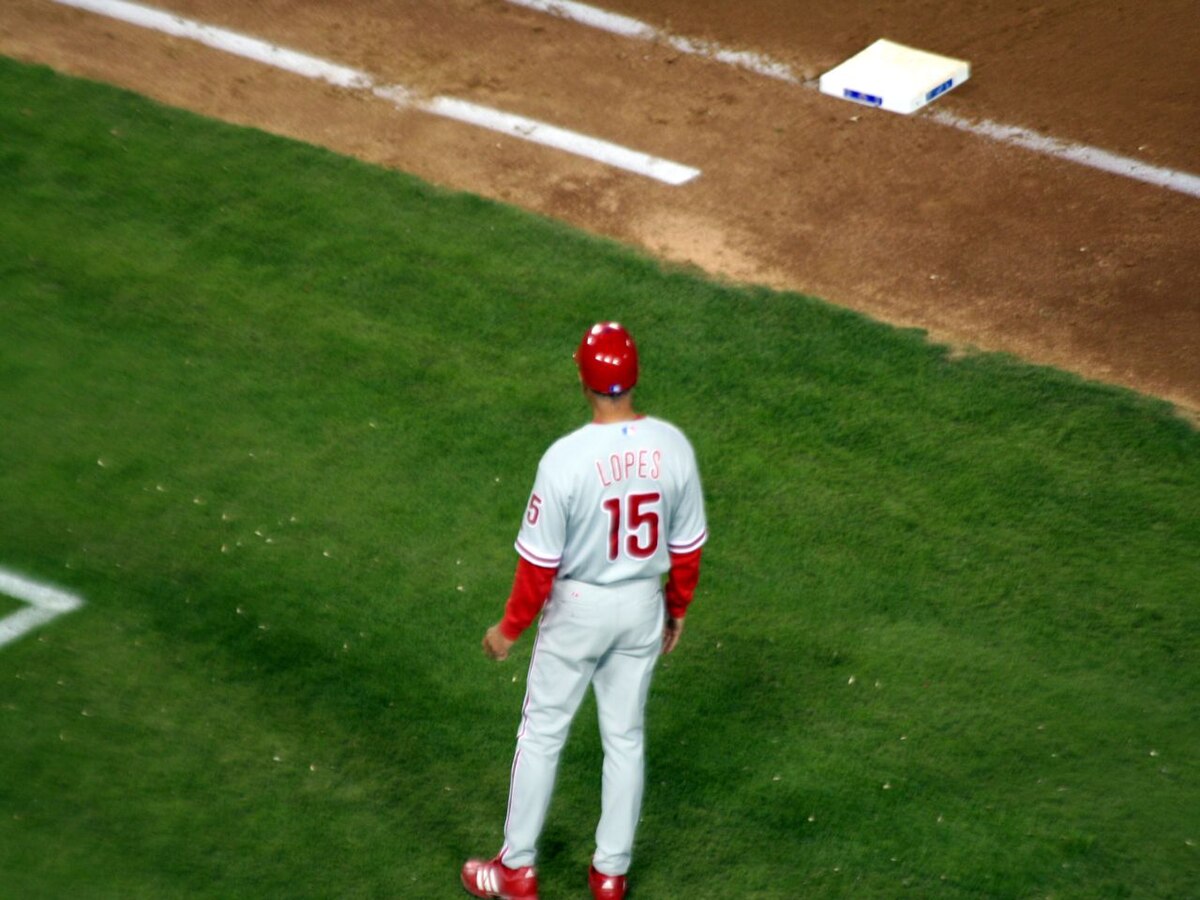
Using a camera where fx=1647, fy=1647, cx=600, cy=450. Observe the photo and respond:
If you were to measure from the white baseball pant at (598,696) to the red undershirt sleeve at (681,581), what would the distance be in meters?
0.05

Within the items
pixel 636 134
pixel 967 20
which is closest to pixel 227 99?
pixel 636 134

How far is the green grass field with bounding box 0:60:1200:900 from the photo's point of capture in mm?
5730

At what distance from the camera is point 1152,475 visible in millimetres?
7328

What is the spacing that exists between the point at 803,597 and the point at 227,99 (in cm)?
513

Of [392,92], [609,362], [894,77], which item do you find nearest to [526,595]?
[609,362]

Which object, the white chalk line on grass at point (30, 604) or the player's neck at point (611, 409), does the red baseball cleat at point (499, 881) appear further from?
the white chalk line on grass at point (30, 604)

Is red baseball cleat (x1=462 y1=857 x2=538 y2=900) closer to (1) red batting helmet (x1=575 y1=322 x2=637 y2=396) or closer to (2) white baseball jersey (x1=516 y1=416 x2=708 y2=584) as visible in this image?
(2) white baseball jersey (x1=516 y1=416 x2=708 y2=584)

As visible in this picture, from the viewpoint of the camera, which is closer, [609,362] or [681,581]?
[609,362]

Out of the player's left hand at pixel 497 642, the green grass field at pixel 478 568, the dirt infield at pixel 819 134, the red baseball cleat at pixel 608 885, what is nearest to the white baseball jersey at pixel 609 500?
the player's left hand at pixel 497 642

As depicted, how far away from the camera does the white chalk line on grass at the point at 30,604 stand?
21.3ft

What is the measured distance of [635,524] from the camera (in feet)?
16.3

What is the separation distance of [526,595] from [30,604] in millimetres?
2607

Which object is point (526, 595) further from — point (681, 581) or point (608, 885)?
point (608, 885)

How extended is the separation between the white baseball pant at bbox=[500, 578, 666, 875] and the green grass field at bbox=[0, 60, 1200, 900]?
1.18 ft
